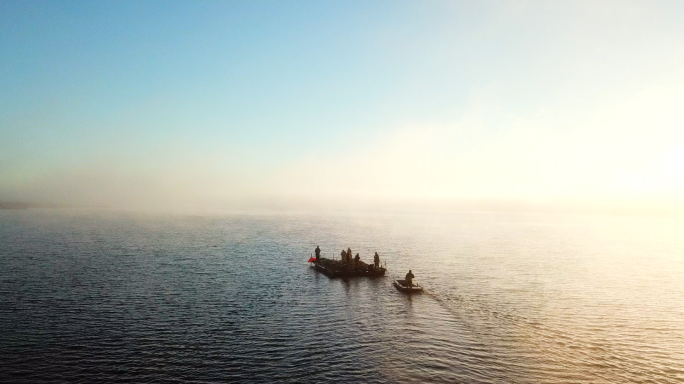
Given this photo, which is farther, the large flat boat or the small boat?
the large flat boat

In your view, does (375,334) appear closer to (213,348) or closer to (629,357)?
(213,348)

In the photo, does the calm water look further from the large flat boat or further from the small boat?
the large flat boat

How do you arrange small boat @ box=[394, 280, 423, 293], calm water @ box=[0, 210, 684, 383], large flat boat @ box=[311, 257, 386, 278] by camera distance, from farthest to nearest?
1. large flat boat @ box=[311, 257, 386, 278]
2. small boat @ box=[394, 280, 423, 293]
3. calm water @ box=[0, 210, 684, 383]

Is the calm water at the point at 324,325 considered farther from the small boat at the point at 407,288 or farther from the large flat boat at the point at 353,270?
the large flat boat at the point at 353,270

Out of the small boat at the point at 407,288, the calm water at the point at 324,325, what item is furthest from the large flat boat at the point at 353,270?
the small boat at the point at 407,288

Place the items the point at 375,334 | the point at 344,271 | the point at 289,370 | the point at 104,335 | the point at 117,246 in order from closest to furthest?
the point at 289,370 < the point at 104,335 < the point at 375,334 < the point at 344,271 < the point at 117,246

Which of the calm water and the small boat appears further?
the small boat

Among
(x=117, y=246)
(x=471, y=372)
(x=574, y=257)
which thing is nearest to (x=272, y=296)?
(x=471, y=372)

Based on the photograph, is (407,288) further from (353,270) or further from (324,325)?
(324,325)

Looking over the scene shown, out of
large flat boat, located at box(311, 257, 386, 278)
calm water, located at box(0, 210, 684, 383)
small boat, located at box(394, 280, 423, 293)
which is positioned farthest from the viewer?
large flat boat, located at box(311, 257, 386, 278)

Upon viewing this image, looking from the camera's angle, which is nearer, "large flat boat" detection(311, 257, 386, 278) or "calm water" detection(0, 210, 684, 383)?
"calm water" detection(0, 210, 684, 383)

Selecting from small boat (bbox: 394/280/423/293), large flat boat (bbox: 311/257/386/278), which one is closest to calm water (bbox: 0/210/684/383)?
small boat (bbox: 394/280/423/293)
